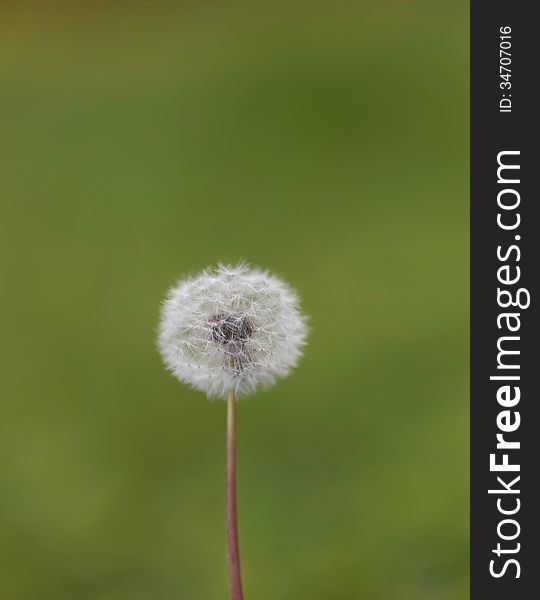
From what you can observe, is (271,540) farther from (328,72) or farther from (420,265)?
(328,72)

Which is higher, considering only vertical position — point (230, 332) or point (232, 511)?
point (230, 332)

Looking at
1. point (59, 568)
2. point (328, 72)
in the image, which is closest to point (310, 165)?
point (328, 72)

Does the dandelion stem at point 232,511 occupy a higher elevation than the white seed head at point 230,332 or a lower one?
lower

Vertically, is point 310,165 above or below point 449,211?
above

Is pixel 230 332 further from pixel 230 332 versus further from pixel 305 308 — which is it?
pixel 305 308

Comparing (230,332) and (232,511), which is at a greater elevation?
(230,332)

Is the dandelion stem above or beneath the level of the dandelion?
beneath

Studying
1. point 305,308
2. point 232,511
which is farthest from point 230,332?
point 305,308

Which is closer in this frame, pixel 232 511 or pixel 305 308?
pixel 232 511
